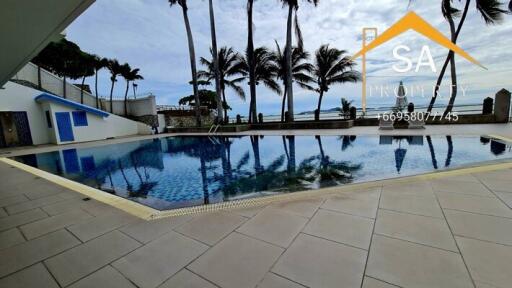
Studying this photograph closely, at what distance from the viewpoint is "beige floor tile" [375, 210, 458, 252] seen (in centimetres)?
209

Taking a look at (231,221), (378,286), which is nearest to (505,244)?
(378,286)

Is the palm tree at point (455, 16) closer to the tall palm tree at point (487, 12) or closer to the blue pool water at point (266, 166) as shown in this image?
the tall palm tree at point (487, 12)

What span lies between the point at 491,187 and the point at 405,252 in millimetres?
2641

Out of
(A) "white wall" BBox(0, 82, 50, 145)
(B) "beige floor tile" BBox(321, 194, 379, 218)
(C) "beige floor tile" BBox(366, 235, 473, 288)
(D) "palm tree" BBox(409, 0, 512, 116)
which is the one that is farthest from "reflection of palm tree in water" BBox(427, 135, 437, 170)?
(A) "white wall" BBox(0, 82, 50, 145)

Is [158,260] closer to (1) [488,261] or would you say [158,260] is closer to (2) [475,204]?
(1) [488,261]

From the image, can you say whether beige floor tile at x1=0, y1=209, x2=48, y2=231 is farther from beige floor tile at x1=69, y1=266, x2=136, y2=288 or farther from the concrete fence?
the concrete fence

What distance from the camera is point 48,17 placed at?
8.67 feet

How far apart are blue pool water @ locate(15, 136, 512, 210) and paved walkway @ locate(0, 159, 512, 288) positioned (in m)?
1.27

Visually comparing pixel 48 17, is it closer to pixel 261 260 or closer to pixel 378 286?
pixel 261 260

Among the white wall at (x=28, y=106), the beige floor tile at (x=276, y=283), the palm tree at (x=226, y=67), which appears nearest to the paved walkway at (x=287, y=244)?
the beige floor tile at (x=276, y=283)

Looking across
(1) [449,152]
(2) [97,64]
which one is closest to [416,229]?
(1) [449,152]

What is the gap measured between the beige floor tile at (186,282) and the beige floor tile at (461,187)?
3.57 meters

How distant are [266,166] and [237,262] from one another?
15.7 ft

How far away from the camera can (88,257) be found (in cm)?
214
